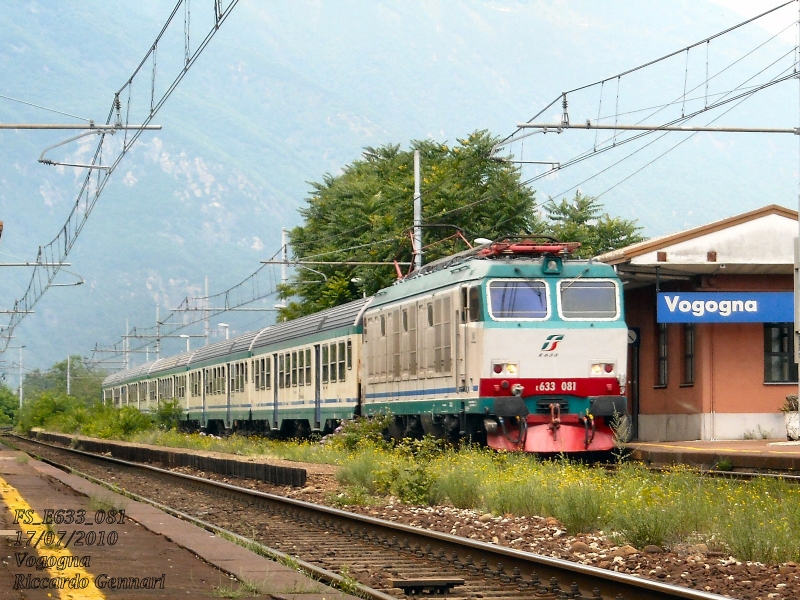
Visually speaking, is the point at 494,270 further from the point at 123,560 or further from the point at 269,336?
the point at 269,336

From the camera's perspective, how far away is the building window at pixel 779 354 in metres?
25.5

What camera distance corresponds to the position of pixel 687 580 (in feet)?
27.4

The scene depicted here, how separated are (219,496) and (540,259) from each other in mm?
6403

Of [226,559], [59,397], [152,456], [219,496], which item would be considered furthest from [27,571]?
[59,397]

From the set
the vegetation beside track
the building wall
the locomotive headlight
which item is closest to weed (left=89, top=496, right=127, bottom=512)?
the vegetation beside track

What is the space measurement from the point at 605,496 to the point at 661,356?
15362 mm

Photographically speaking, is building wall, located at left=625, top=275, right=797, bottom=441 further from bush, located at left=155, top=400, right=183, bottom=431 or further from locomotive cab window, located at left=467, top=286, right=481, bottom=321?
bush, located at left=155, top=400, right=183, bottom=431

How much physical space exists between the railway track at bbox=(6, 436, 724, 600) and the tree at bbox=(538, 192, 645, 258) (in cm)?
3627

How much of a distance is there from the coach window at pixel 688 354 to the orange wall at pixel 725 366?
3.5 inches

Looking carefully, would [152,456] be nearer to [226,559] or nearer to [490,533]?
[490,533]

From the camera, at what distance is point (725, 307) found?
79.8ft

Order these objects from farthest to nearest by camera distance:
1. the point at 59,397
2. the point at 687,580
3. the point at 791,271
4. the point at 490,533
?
1. the point at 59,397
2. the point at 791,271
3. the point at 490,533
4. the point at 687,580

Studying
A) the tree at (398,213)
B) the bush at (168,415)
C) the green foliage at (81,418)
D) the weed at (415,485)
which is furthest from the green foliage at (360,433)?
the bush at (168,415)

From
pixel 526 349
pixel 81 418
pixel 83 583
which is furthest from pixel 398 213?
pixel 83 583
